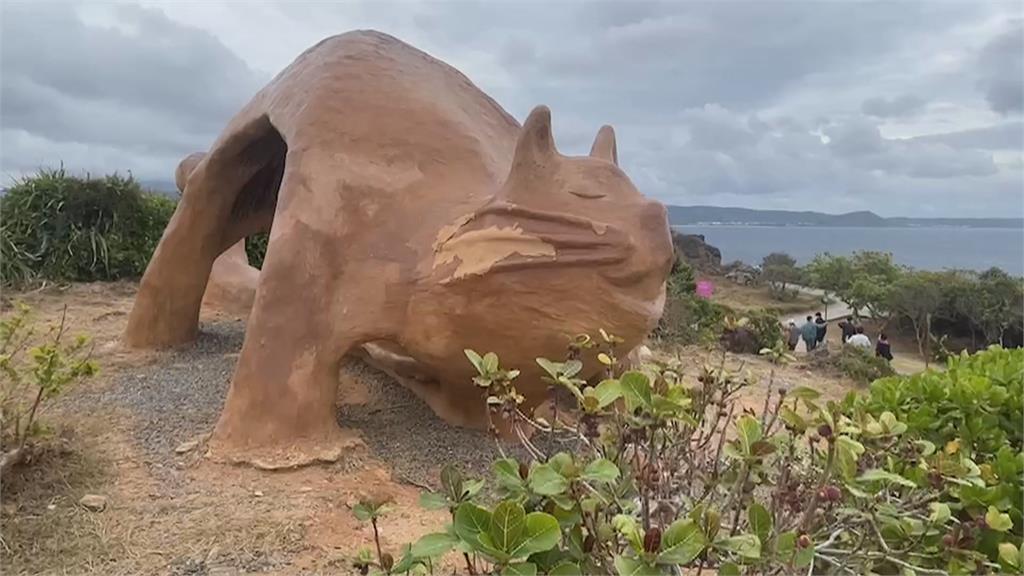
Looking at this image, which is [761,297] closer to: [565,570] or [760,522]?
[760,522]

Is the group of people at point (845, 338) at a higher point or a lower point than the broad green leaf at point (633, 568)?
lower

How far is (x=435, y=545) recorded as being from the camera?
1335 mm

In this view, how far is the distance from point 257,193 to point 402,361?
2.47 metres

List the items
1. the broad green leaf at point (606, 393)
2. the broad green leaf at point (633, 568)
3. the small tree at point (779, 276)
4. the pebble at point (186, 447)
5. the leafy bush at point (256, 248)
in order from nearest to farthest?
the broad green leaf at point (633, 568), the broad green leaf at point (606, 393), the pebble at point (186, 447), the leafy bush at point (256, 248), the small tree at point (779, 276)

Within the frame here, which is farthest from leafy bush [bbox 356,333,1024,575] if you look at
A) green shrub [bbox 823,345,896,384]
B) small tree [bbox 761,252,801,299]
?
small tree [bbox 761,252,801,299]

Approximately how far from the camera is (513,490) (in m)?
1.44

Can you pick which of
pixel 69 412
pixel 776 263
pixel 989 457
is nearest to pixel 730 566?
pixel 989 457

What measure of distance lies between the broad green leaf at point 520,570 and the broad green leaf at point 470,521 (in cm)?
7

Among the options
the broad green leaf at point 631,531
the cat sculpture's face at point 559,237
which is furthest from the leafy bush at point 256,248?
the broad green leaf at point 631,531

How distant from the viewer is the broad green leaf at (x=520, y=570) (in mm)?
1235

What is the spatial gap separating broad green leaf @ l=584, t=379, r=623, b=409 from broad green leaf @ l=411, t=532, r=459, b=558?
15.8 inches

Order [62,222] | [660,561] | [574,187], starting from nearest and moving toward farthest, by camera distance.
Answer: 1. [660,561]
2. [574,187]
3. [62,222]

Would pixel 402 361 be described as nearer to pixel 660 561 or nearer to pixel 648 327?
pixel 648 327

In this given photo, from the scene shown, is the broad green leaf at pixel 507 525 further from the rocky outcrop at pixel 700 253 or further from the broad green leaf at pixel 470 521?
the rocky outcrop at pixel 700 253
